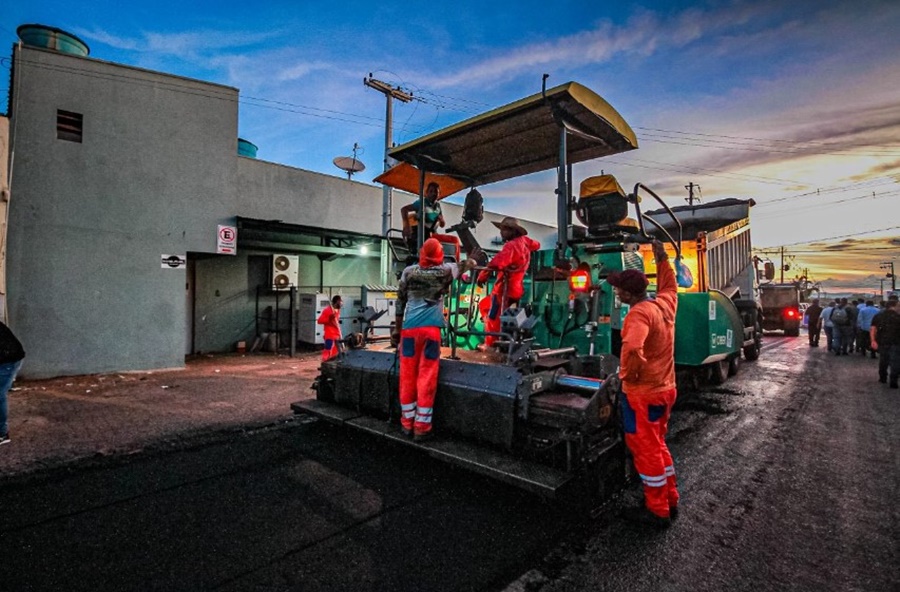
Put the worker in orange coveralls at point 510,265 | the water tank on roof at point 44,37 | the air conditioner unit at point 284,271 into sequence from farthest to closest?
1. the air conditioner unit at point 284,271
2. the water tank on roof at point 44,37
3. the worker in orange coveralls at point 510,265

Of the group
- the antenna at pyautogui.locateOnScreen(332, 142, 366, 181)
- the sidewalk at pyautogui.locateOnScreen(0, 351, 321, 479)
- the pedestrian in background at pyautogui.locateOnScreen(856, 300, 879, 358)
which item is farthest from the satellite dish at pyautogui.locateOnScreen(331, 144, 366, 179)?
the pedestrian in background at pyautogui.locateOnScreen(856, 300, 879, 358)

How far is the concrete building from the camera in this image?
865 centimetres

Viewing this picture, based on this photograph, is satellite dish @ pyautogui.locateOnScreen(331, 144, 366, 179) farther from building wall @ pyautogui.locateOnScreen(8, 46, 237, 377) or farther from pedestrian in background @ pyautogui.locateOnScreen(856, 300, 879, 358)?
pedestrian in background @ pyautogui.locateOnScreen(856, 300, 879, 358)

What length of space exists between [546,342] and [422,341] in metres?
2.04

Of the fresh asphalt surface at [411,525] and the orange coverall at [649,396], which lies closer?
the fresh asphalt surface at [411,525]

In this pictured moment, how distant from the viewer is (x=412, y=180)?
629 centimetres

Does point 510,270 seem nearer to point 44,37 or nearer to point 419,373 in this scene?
point 419,373

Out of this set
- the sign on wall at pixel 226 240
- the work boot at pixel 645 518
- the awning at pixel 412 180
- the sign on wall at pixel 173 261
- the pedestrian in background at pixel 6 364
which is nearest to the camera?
the work boot at pixel 645 518

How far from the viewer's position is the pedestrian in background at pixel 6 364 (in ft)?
15.3

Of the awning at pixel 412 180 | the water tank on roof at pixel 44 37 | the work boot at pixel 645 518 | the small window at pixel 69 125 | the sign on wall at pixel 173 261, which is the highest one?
the water tank on roof at pixel 44 37

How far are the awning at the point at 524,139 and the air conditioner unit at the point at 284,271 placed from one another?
8.30 metres

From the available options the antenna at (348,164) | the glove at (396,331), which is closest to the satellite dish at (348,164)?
the antenna at (348,164)

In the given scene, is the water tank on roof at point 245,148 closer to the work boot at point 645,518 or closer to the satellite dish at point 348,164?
the satellite dish at point 348,164

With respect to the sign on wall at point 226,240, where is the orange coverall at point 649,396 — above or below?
below
